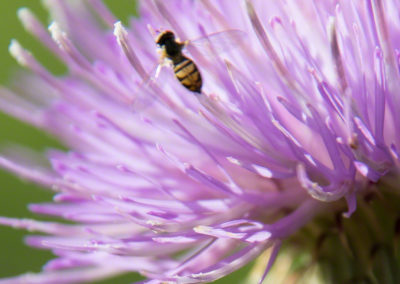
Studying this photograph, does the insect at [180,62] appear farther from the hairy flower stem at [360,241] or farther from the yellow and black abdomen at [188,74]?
the hairy flower stem at [360,241]

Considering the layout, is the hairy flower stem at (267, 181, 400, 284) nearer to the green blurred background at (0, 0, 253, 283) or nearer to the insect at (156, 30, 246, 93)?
the insect at (156, 30, 246, 93)

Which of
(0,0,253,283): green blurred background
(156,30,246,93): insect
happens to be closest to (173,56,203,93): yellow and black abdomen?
(156,30,246,93): insect

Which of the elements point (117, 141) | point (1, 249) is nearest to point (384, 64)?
point (117, 141)

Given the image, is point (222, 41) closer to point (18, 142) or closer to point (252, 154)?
point (252, 154)

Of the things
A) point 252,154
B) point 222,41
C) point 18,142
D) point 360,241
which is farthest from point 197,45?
point 18,142

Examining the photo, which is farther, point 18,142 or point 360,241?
point 18,142

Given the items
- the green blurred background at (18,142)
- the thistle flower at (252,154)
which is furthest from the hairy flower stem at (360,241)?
the green blurred background at (18,142)
